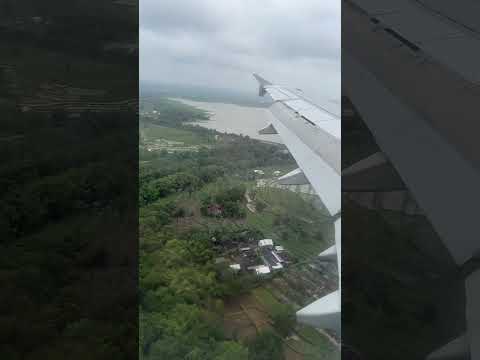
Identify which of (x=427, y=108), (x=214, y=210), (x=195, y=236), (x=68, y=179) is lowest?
(x=195, y=236)

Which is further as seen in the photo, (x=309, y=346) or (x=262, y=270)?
(x=262, y=270)

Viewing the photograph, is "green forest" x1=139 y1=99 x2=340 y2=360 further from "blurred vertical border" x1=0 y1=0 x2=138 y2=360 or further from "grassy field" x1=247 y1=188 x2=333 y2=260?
"blurred vertical border" x1=0 y1=0 x2=138 y2=360

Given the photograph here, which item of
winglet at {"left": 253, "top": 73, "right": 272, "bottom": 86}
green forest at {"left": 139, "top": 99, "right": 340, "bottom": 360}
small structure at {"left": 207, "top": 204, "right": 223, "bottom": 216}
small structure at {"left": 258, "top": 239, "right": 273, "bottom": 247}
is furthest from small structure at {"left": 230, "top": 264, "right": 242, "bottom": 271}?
winglet at {"left": 253, "top": 73, "right": 272, "bottom": 86}

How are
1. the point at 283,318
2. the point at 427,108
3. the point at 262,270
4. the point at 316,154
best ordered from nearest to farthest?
the point at 427,108
the point at 316,154
the point at 283,318
the point at 262,270

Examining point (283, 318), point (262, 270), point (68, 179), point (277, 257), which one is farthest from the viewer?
point (277, 257)

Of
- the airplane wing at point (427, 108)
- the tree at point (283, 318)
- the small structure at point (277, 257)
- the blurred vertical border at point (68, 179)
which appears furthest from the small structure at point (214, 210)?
the airplane wing at point (427, 108)

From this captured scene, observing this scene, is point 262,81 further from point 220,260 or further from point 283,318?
point 283,318

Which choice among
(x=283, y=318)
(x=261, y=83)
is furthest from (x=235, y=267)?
(x=261, y=83)

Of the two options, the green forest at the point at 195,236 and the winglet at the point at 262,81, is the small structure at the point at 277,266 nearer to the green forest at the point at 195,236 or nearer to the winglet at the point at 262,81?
the green forest at the point at 195,236
